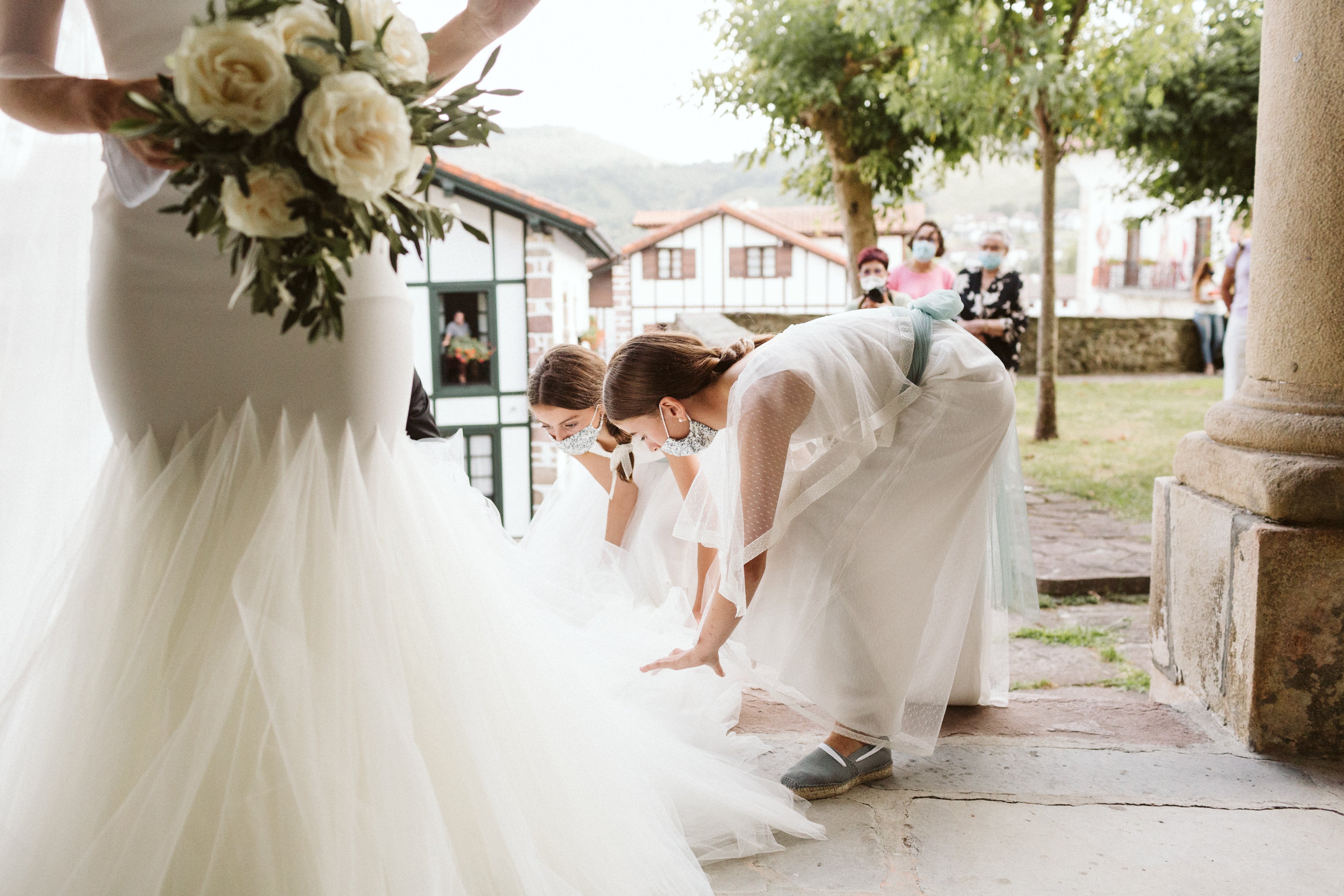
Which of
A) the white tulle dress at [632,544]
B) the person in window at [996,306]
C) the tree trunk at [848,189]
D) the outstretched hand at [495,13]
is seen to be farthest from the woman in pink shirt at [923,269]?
the outstretched hand at [495,13]

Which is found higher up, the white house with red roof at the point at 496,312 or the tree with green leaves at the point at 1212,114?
the tree with green leaves at the point at 1212,114

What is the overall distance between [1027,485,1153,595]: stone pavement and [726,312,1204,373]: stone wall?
415 inches

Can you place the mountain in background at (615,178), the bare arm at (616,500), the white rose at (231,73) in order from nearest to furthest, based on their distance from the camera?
the white rose at (231,73) < the bare arm at (616,500) < the mountain in background at (615,178)

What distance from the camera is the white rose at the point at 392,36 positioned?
1.24 metres

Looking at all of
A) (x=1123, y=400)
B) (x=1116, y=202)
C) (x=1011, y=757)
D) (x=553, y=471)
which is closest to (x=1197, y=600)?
(x=1011, y=757)

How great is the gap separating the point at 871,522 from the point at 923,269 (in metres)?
4.54

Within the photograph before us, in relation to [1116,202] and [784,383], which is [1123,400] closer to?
[784,383]

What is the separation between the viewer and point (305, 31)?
1.19m

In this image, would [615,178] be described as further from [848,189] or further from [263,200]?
[263,200]

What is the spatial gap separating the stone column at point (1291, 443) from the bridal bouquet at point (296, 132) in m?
2.02

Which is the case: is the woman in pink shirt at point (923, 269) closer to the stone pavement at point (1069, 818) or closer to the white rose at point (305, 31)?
the stone pavement at point (1069, 818)

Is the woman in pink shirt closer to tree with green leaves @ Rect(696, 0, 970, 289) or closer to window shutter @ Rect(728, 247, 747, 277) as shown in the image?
tree with green leaves @ Rect(696, 0, 970, 289)

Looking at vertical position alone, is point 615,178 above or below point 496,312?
above

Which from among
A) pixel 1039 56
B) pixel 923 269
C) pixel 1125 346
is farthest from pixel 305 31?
pixel 1125 346
